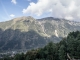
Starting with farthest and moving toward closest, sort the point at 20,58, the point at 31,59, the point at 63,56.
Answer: the point at 20,58, the point at 31,59, the point at 63,56

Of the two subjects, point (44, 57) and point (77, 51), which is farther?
point (44, 57)

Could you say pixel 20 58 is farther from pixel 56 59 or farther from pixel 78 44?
pixel 78 44

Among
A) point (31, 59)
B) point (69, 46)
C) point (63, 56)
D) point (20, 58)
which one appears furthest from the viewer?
point (20, 58)

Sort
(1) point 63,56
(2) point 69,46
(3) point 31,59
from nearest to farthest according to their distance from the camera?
(1) point 63,56
(2) point 69,46
(3) point 31,59

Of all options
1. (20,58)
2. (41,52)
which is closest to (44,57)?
(41,52)

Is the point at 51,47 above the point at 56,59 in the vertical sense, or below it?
above

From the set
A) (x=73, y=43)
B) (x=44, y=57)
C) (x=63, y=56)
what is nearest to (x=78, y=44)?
(x=73, y=43)

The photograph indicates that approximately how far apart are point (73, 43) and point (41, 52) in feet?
66.8

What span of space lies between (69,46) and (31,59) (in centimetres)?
2366

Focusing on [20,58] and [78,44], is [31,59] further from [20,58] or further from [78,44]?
[78,44]

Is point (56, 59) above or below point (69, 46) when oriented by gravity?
below

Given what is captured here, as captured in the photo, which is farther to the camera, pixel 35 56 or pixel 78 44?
pixel 35 56

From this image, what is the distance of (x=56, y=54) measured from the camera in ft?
323

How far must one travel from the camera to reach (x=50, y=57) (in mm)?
98688
